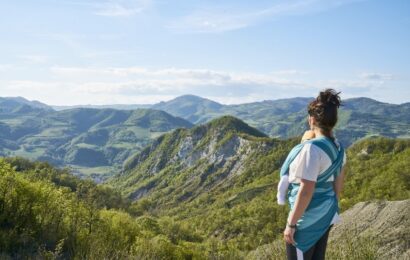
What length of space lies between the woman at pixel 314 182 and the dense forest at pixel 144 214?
11.2 feet

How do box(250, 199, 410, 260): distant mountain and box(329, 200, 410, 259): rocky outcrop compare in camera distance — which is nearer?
box(250, 199, 410, 260): distant mountain

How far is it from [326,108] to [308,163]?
2.46 feet

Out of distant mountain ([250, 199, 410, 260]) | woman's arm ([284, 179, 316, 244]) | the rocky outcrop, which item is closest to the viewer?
woman's arm ([284, 179, 316, 244])

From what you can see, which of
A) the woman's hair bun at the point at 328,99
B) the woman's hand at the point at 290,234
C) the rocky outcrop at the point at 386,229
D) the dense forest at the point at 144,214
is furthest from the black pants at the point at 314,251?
the rocky outcrop at the point at 386,229

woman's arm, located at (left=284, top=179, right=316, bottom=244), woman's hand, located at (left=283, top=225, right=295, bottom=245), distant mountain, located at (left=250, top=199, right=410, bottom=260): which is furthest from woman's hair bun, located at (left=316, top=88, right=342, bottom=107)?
distant mountain, located at (left=250, top=199, right=410, bottom=260)

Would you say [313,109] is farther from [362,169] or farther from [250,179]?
[250,179]

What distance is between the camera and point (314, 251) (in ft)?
18.9

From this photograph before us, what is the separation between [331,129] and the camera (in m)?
5.73

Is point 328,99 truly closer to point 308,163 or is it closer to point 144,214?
point 308,163

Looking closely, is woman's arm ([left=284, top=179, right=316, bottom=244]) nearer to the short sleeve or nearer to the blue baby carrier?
the short sleeve

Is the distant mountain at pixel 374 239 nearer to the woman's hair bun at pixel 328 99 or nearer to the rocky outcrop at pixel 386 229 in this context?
the rocky outcrop at pixel 386 229

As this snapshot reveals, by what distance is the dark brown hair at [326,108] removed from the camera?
5.58 m

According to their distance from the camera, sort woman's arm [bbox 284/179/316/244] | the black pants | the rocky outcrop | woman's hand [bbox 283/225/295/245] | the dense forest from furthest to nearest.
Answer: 1. the rocky outcrop
2. the dense forest
3. the black pants
4. woman's hand [bbox 283/225/295/245]
5. woman's arm [bbox 284/179/316/244]

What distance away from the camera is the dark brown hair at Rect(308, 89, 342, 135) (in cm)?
558
